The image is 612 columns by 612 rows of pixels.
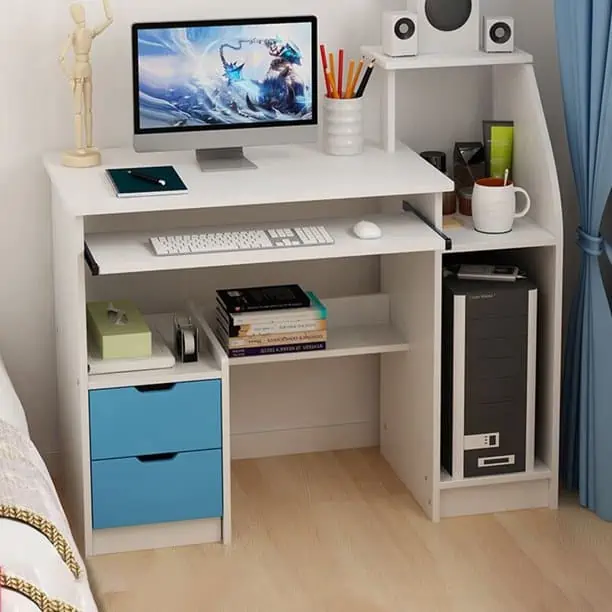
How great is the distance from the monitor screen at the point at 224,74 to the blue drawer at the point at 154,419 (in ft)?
2.06

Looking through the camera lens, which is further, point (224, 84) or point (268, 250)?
point (224, 84)

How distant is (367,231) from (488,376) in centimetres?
51

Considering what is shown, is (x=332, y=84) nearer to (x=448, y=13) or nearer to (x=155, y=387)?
(x=448, y=13)

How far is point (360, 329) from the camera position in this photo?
3.59 metres

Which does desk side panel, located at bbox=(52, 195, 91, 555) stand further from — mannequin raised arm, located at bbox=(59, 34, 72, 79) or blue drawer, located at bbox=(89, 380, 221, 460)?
mannequin raised arm, located at bbox=(59, 34, 72, 79)

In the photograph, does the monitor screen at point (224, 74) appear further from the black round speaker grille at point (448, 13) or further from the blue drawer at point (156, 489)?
the blue drawer at point (156, 489)

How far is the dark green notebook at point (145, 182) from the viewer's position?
3035 mm

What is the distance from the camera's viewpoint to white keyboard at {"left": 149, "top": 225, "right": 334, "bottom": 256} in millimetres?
3020

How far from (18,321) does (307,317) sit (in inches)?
30.8

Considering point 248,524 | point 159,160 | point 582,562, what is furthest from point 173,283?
point 582,562

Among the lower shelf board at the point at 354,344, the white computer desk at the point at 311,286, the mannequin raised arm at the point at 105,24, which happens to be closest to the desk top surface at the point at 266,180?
the white computer desk at the point at 311,286

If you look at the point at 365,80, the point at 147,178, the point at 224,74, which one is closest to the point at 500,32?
the point at 365,80

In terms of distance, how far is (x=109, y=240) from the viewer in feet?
10.3

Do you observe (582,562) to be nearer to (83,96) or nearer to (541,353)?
(541,353)
